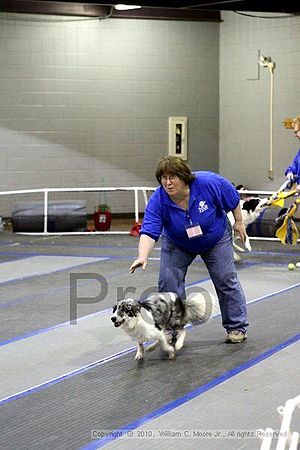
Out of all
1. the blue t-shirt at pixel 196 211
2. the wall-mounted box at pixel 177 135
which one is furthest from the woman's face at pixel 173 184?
the wall-mounted box at pixel 177 135

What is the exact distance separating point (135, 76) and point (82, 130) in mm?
1458

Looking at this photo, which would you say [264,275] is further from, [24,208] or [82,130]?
[82,130]

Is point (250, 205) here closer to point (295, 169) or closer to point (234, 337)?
point (295, 169)

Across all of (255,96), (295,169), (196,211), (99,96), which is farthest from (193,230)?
(255,96)

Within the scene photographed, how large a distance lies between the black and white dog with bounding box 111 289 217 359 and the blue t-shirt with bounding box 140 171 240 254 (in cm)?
46

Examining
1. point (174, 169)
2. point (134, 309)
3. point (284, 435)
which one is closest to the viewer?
point (284, 435)

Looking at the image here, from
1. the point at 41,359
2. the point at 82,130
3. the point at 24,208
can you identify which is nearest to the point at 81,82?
the point at 82,130

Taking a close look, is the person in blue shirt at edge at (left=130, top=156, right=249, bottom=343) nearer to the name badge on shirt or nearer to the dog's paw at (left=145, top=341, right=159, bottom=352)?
the name badge on shirt

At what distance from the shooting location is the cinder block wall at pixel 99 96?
53.0 ft

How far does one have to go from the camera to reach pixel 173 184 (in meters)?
6.50

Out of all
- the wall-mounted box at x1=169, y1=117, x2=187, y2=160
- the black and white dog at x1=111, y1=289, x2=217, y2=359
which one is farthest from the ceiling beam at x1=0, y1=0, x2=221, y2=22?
the black and white dog at x1=111, y1=289, x2=217, y2=359

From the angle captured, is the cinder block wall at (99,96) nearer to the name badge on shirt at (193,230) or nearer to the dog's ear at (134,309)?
the name badge on shirt at (193,230)

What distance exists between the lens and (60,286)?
9.81m

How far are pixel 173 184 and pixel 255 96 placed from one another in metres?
10.8
